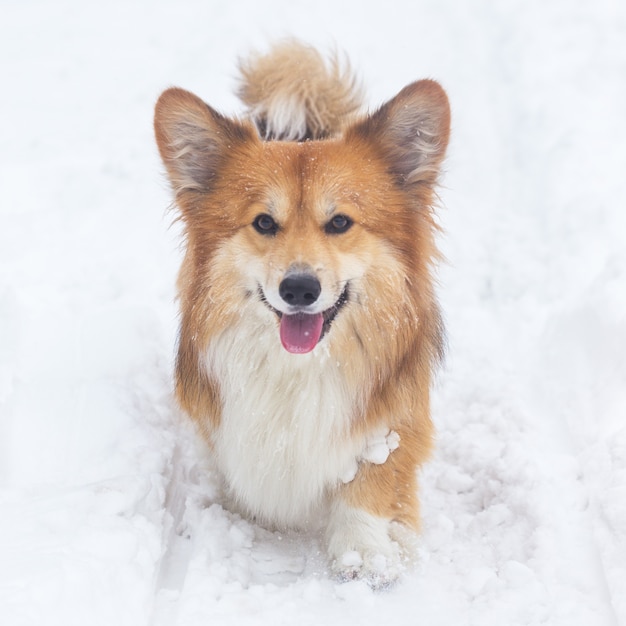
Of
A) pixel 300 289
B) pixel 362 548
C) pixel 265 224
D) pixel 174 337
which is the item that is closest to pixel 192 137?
pixel 265 224

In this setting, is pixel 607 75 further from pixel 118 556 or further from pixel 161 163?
pixel 118 556

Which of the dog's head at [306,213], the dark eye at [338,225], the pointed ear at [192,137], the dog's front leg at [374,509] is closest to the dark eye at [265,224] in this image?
the dog's head at [306,213]

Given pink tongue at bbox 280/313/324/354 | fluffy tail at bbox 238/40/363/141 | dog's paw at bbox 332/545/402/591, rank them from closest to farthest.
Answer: pink tongue at bbox 280/313/324/354 < dog's paw at bbox 332/545/402/591 < fluffy tail at bbox 238/40/363/141

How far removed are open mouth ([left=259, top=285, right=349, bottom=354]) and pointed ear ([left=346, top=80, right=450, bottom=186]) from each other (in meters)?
0.53

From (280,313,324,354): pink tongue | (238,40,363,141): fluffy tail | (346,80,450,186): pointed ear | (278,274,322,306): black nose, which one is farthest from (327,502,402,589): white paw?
(238,40,363,141): fluffy tail

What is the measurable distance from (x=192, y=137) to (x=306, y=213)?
523 millimetres

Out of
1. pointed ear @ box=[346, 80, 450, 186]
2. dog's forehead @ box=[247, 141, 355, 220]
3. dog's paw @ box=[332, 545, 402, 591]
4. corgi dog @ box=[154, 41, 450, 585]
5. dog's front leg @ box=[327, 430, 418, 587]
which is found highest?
pointed ear @ box=[346, 80, 450, 186]

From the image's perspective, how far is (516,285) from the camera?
14.5 feet

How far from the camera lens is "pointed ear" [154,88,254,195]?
2719mm

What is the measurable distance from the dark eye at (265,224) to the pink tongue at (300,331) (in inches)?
11.7

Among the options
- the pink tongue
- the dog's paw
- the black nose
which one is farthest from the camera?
the dog's paw

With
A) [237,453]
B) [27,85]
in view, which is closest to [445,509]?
[237,453]

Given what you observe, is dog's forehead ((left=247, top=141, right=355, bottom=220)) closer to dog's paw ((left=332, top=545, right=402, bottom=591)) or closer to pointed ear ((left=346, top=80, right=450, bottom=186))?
pointed ear ((left=346, top=80, right=450, bottom=186))

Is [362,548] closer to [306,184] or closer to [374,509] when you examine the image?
[374,509]
